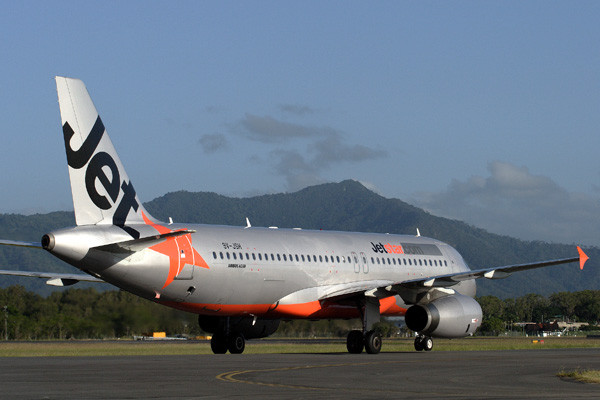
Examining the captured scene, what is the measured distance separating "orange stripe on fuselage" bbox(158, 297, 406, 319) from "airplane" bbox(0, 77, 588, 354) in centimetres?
5

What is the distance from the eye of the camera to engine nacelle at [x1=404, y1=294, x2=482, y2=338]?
3650 centimetres

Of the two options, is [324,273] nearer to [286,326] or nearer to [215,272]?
[215,272]

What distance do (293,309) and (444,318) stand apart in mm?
5542

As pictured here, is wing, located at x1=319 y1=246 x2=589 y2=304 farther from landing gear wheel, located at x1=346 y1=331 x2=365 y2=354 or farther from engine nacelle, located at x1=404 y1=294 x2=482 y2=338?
landing gear wheel, located at x1=346 y1=331 x2=365 y2=354

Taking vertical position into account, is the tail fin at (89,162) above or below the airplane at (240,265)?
above

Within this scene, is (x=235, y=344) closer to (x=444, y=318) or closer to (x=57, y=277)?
(x=57, y=277)

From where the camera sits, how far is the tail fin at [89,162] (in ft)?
99.5

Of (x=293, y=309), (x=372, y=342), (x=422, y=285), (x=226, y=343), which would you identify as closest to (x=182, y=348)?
(x=226, y=343)

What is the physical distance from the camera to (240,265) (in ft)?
112

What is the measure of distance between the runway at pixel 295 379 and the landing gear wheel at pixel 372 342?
477 centimetres

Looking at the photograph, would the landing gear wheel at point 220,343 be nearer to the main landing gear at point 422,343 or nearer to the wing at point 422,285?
the wing at point 422,285

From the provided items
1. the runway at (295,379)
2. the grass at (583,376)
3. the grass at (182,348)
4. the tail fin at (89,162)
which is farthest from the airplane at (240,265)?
the grass at (583,376)

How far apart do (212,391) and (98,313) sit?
1112 inches

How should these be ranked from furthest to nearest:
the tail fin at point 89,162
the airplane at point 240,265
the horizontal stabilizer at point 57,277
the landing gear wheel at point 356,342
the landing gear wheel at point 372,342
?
the horizontal stabilizer at point 57,277 → the landing gear wheel at point 356,342 → the landing gear wheel at point 372,342 → the airplane at point 240,265 → the tail fin at point 89,162
